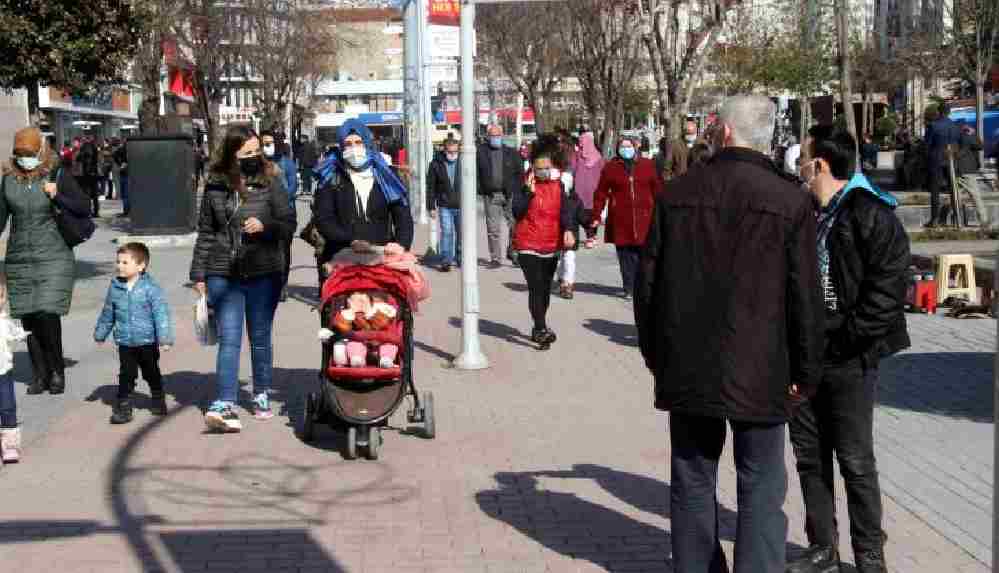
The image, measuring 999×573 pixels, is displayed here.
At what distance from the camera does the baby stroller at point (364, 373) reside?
794 cm

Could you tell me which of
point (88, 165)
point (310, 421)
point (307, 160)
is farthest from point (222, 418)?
point (307, 160)

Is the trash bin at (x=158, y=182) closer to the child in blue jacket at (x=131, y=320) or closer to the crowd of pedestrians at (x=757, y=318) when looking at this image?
the child in blue jacket at (x=131, y=320)

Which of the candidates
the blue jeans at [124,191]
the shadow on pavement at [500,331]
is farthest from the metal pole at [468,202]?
the blue jeans at [124,191]

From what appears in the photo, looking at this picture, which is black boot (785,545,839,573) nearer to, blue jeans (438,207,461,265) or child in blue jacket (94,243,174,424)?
child in blue jacket (94,243,174,424)

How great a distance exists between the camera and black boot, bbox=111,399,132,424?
8.95m

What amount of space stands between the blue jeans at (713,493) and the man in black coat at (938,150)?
1666cm

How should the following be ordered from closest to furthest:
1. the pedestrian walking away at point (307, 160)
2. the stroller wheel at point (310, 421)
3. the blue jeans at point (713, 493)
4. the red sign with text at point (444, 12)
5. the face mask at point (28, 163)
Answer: the blue jeans at point (713, 493), the stroller wheel at point (310, 421), the face mask at point (28, 163), the red sign with text at point (444, 12), the pedestrian walking away at point (307, 160)

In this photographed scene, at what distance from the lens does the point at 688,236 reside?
478 centimetres

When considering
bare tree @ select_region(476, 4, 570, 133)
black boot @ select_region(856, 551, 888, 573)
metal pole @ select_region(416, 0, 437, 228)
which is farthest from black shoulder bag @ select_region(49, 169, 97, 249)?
bare tree @ select_region(476, 4, 570, 133)

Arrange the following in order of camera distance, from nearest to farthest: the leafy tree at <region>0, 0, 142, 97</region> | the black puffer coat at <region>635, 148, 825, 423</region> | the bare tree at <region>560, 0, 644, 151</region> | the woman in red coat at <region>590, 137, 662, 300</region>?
the black puffer coat at <region>635, 148, 825, 423</region>, the woman in red coat at <region>590, 137, 662, 300</region>, the leafy tree at <region>0, 0, 142, 97</region>, the bare tree at <region>560, 0, 644, 151</region>

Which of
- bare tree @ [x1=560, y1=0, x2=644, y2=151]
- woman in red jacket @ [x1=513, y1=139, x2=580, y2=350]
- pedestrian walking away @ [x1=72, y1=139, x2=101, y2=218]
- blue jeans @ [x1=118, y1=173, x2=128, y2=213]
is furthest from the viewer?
bare tree @ [x1=560, y1=0, x2=644, y2=151]

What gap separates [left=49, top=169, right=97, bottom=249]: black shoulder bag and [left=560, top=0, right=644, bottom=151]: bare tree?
956 inches

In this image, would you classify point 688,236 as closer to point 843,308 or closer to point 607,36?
point 843,308

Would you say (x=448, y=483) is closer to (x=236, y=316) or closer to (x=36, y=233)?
(x=236, y=316)
